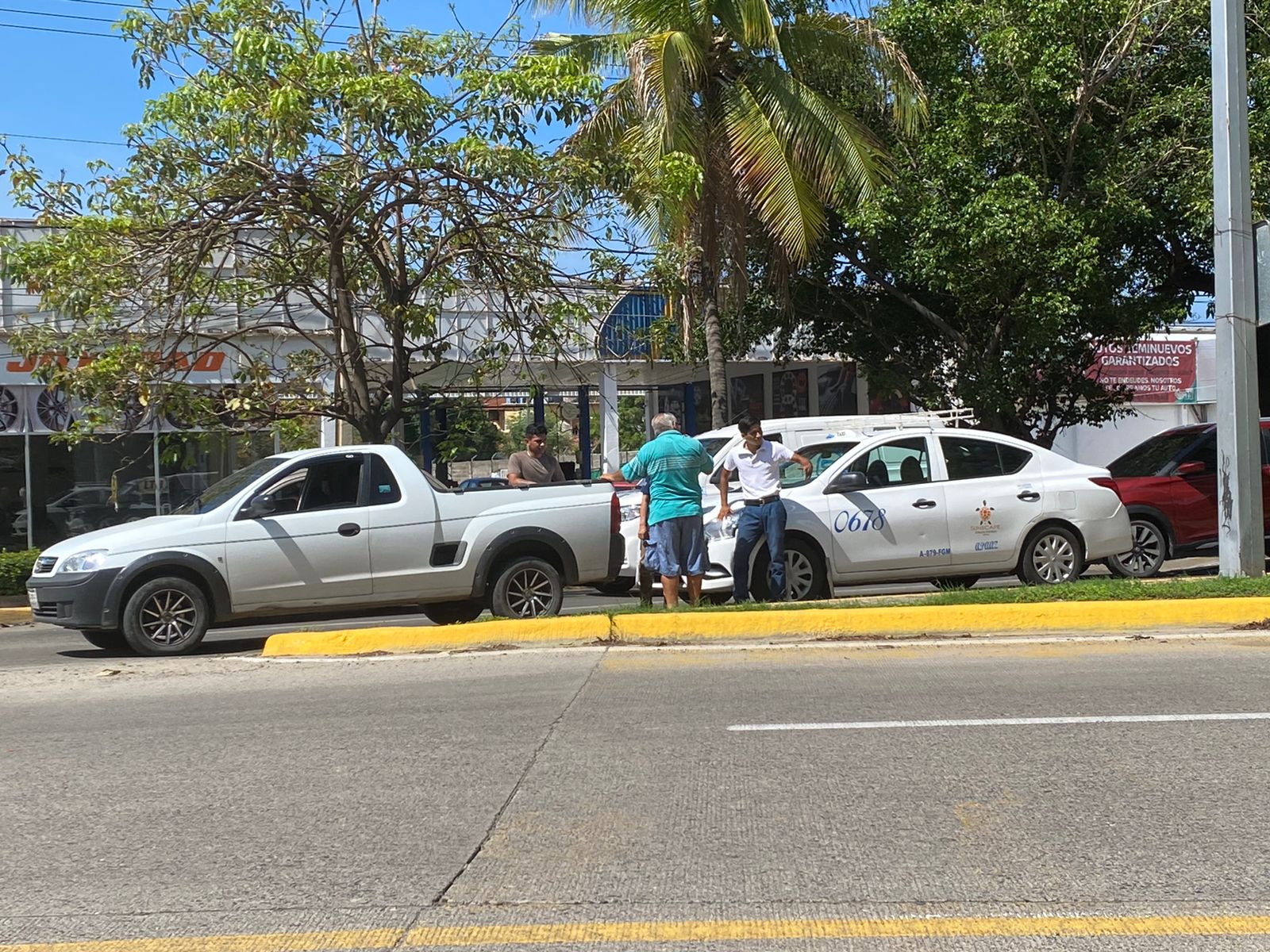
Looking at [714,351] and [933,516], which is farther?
[714,351]

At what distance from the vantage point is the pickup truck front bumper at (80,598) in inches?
403

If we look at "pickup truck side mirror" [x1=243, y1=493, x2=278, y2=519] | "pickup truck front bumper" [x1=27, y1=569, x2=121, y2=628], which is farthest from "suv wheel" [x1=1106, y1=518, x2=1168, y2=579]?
"pickup truck front bumper" [x1=27, y1=569, x2=121, y2=628]

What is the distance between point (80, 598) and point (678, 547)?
15.6 feet

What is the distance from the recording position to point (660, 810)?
5.35 meters

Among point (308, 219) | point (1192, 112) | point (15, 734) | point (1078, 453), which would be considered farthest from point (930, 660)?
point (1078, 453)

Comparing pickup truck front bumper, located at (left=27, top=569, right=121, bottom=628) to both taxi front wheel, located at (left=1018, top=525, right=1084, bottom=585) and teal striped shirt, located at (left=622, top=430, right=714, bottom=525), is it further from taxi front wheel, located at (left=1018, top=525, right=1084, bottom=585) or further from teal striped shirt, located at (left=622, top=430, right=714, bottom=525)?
taxi front wheel, located at (left=1018, top=525, right=1084, bottom=585)

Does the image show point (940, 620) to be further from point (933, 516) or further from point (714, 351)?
point (714, 351)

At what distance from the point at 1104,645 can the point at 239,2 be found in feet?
32.3

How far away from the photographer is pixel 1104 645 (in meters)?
9.36

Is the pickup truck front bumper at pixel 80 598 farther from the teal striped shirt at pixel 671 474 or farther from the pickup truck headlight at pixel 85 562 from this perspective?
the teal striped shirt at pixel 671 474

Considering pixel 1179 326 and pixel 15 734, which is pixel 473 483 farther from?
pixel 1179 326

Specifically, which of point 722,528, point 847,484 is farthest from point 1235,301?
point 722,528

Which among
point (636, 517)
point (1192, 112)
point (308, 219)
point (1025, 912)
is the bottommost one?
point (1025, 912)

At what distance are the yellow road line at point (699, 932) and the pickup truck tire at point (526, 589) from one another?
7274 millimetres
